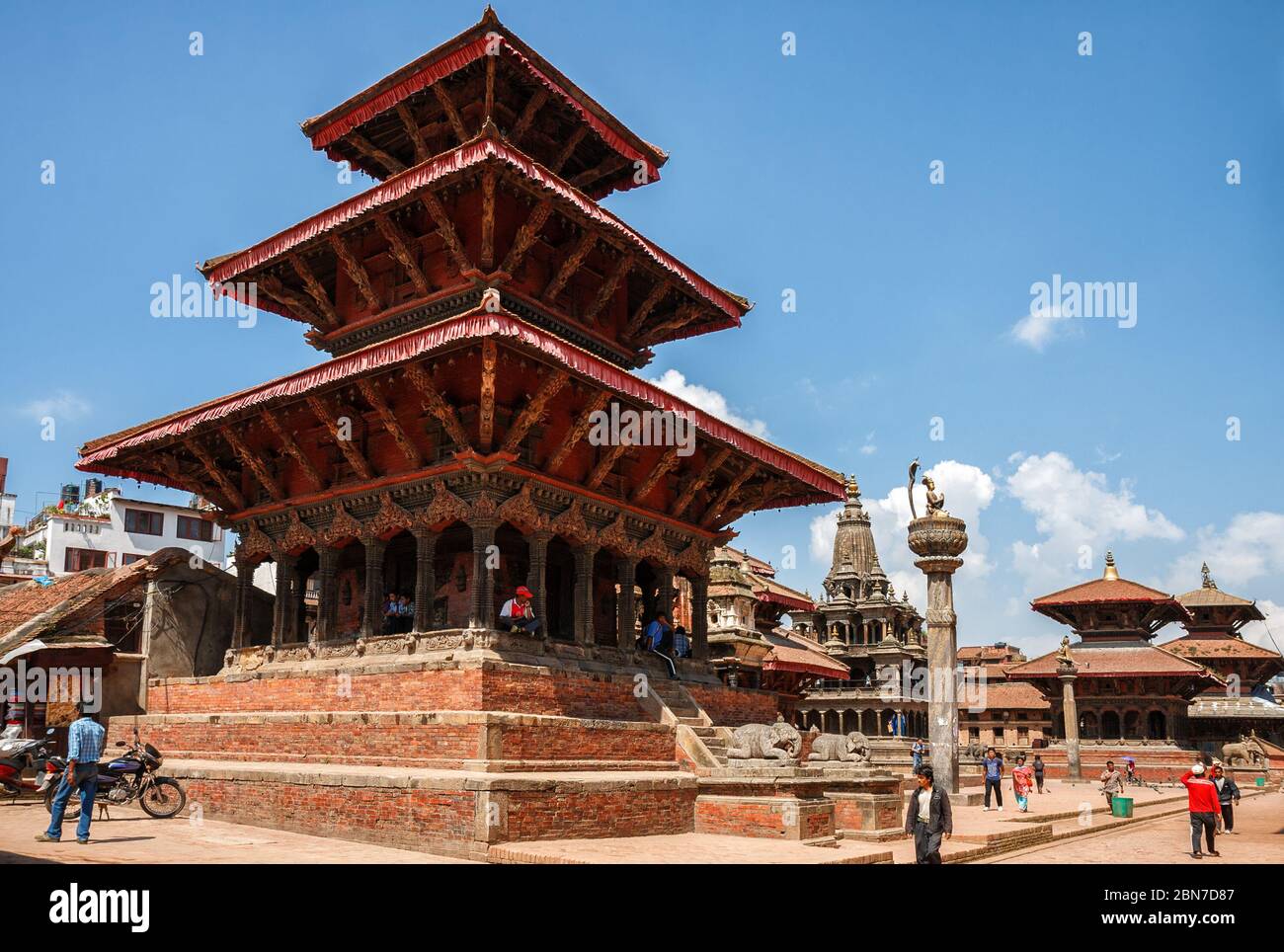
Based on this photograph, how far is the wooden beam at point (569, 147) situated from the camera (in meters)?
21.4

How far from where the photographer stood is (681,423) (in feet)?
61.3

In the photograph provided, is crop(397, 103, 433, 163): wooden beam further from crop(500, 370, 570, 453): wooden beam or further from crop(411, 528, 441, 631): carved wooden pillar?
crop(411, 528, 441, 631): carved wooden pillar

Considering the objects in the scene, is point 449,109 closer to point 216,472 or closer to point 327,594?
point 216,472

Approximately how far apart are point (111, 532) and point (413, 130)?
140ft

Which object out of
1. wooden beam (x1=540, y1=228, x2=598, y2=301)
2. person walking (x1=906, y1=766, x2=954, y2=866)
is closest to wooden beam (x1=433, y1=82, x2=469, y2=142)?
wooden beam (x1=540, y1=228, x2=598, y2=301)

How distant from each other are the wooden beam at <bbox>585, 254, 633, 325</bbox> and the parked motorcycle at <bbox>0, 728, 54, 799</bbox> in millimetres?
11854

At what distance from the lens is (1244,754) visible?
2167 inches

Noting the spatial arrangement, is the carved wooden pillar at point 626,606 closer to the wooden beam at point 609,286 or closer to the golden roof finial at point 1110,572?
the wooden beam at point 609,286

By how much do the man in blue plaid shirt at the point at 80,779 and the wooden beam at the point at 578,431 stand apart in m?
8.09

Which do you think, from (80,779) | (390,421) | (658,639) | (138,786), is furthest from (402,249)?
(80,779)

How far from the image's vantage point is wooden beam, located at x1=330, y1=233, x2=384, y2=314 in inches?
755

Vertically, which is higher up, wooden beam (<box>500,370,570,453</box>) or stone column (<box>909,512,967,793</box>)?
wooden beam (<box>500,370,570,453</box>)
